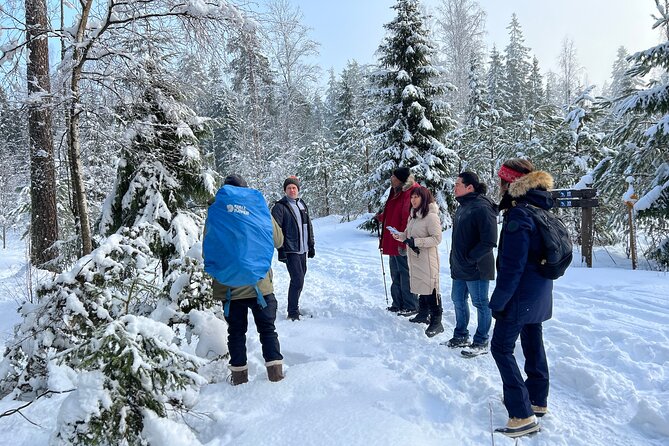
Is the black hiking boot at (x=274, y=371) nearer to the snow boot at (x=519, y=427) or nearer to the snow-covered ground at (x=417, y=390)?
the snow-covered ground at (x=417, y=390)

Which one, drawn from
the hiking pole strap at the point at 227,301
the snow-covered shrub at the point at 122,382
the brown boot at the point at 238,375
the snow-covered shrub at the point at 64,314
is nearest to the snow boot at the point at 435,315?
the brown boot at the point at 238,375

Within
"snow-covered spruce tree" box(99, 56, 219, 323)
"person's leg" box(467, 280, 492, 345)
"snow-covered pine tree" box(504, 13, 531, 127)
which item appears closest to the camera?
"person's leg" box(467, 280, 492, 345)

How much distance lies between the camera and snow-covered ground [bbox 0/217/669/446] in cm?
282

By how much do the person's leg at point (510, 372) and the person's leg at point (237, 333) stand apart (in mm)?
2130

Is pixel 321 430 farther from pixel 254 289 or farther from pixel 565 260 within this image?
pixel 565 260

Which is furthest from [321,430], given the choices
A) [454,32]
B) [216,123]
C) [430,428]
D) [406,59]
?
[454,32]

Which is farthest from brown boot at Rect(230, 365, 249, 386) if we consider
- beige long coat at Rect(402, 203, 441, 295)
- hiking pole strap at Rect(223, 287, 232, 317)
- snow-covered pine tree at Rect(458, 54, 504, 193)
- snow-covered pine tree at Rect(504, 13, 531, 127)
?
snow-covered pine tree at Rect(504, 13, 531, 127)

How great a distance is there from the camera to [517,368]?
3053 millimetres

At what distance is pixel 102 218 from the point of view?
22.5 ft

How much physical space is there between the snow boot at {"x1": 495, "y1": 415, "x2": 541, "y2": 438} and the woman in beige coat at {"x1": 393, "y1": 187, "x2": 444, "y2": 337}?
204 cm

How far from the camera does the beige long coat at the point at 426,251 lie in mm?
5059

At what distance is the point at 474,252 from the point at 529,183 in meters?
1.45

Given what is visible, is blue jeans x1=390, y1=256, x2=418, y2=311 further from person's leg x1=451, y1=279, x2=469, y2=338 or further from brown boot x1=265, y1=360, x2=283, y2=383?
A: brown boot x1=265, y1=360, x2=283, y2=383

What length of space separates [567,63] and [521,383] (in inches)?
1981
